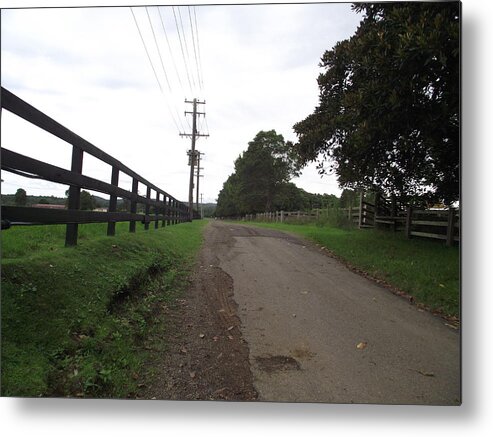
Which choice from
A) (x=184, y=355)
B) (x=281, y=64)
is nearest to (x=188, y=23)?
(x=281, y=64)

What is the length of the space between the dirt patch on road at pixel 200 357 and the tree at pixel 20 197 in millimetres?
1476

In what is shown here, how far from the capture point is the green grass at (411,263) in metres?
3.00

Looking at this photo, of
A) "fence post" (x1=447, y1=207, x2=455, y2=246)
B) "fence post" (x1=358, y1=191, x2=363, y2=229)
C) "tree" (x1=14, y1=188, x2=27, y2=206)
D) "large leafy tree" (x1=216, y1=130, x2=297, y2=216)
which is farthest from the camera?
"fence post" (x1=358, y1=191, x2=363, y2=229)

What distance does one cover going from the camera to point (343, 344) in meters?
2.69

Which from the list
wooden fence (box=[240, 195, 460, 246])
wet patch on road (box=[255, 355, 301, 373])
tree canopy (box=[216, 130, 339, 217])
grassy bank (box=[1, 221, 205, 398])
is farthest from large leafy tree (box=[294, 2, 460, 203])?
grassy bank (box=[1, 221, 205, 398])

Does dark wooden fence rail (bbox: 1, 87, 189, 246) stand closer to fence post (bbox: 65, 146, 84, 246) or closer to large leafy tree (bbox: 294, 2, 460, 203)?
fence post (bbox: 65, 146, 84, 246)

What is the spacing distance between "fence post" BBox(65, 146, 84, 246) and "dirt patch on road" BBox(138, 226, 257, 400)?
1210 mm

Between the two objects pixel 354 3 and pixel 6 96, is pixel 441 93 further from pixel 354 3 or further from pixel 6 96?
pixel 6 96

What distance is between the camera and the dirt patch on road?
221 cm

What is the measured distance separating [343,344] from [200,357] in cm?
115

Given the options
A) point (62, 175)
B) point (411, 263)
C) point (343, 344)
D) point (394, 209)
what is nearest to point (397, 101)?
point (394, 209)

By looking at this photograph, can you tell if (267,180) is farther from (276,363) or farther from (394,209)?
(276,363)

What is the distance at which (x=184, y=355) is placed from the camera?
247 cm

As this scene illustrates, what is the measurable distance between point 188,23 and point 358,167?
2576mm
